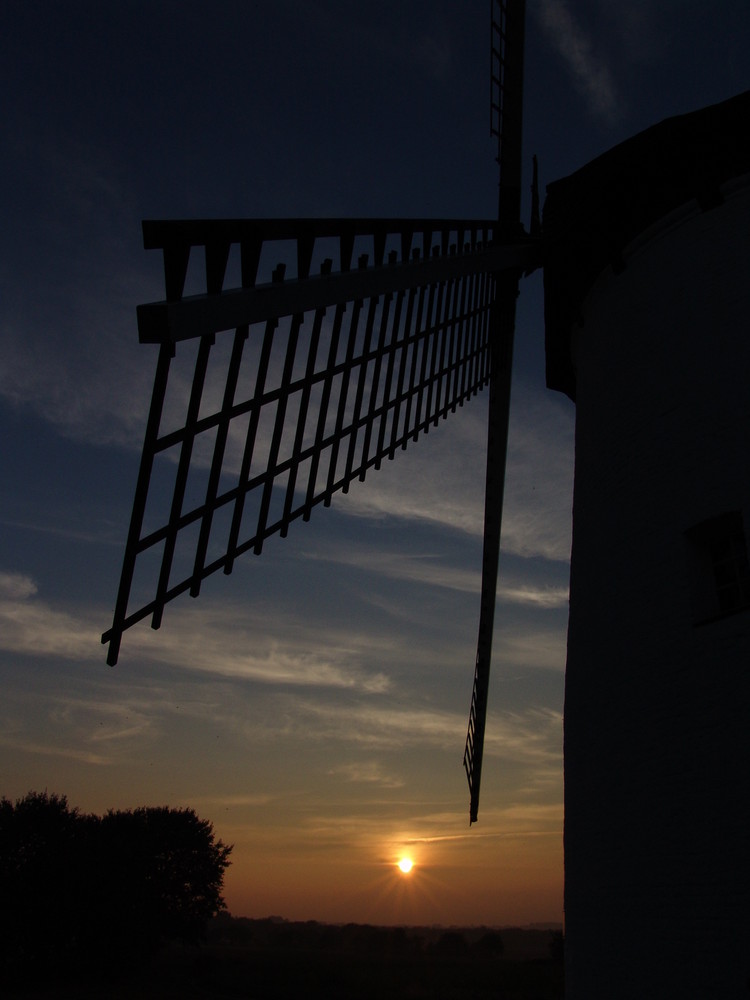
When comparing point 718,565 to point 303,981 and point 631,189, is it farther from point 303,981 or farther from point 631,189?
point 303,981

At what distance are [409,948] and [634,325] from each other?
241 ft

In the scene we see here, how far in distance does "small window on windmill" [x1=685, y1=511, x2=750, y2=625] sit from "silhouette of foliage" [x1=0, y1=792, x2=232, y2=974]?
27774mm

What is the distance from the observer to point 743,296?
5.09 meters

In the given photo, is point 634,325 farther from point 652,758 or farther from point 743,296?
point 652,758

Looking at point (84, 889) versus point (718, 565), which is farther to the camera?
point (84, 889)

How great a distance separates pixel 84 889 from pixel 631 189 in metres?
28.4

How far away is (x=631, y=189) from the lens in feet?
20.3

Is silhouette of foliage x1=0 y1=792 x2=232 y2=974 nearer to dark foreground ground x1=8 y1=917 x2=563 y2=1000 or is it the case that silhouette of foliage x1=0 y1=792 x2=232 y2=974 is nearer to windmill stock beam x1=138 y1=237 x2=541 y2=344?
dark foreground ground x1=8 y1=917 x2=563 y2=1000

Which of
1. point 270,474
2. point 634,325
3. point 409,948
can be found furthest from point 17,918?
point 409,948

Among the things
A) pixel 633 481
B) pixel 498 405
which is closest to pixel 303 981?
pixel 498 405

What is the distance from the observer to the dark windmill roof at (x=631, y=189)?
560 cm

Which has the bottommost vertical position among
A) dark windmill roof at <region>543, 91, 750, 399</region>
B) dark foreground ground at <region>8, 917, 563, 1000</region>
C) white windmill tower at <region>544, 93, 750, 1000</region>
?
dark foreground ground at <region>8, 917, 563, 1000</region>

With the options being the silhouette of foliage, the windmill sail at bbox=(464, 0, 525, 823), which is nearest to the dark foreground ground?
the silhouette of foliage

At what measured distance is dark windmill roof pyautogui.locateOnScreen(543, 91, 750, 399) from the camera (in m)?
5.60
